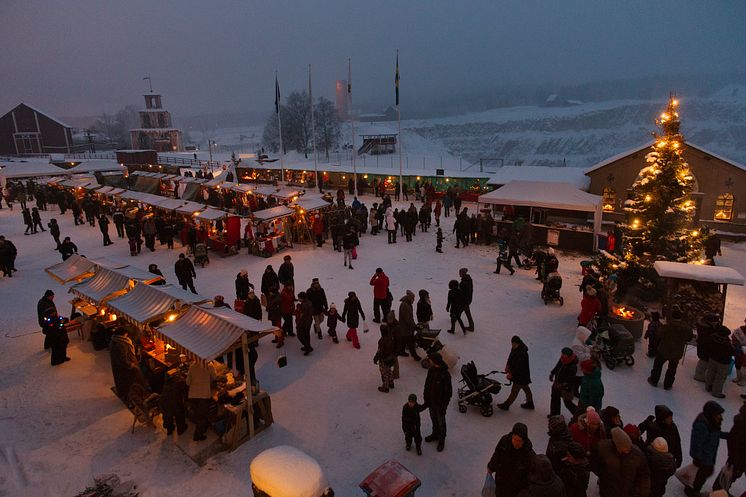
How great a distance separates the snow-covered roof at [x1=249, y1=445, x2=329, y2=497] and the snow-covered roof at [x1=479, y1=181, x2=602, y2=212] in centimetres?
1472

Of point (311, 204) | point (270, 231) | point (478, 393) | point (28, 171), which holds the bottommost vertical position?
point (478, 393)

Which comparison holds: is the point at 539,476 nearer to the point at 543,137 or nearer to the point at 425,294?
the point at 425,294

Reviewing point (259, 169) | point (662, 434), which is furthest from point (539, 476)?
point (259, 169)

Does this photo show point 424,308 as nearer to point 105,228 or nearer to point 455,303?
point 455,303

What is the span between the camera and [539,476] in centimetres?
393

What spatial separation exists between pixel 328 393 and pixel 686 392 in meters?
6.15

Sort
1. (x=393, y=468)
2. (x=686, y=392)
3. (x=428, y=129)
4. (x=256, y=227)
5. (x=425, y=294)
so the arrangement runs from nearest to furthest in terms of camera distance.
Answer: (x=393, y=468) → (x=686, y=392) → (x=425, y=294) → (x=256, y=227) → (x=428, y=129)

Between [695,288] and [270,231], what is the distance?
1359cm

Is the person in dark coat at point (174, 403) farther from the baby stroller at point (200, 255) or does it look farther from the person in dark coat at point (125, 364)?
the baby stroller at point (200, 255)

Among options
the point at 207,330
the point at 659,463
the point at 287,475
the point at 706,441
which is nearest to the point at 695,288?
the point at 706,441

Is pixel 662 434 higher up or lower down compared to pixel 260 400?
higher up

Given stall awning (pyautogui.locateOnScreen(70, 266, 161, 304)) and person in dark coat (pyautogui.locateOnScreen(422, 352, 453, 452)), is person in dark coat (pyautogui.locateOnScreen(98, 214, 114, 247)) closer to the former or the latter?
stall awning (pyautogui.locateOnScreen(70, 266, 161, 304))

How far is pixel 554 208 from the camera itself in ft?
55.9

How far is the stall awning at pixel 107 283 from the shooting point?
8.44 m
